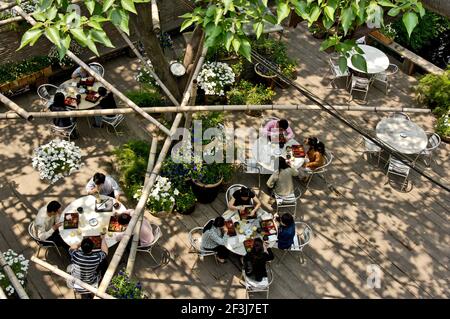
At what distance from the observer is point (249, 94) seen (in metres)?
11.4

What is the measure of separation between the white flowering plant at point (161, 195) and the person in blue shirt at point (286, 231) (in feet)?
7.12

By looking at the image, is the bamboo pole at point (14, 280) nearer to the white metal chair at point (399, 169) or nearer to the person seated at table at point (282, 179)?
the person seated at table at point (282, 179)

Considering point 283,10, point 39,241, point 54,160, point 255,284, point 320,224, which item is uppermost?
point 283,10

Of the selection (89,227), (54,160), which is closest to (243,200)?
(89,227)

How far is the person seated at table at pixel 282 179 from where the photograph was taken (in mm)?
9297

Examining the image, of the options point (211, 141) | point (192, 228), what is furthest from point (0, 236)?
point (211, 141)

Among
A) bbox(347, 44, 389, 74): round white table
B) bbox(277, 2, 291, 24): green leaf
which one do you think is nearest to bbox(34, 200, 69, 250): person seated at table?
bbox(277, 2, 291, 24): green leaf

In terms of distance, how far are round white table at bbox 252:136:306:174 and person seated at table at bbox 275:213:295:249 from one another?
1688 mm

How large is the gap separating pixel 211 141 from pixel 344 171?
3.09 m

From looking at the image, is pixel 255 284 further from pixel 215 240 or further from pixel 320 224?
pixel 320 224

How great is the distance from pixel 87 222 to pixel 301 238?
13.3ft

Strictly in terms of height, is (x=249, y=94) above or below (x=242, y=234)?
above

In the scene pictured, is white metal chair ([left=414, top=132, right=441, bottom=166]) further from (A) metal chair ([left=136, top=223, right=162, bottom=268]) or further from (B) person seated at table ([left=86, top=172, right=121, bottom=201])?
(B) person seated at table ([left=86, top=172, right=121, bottom=201])

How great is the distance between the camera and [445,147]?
37.1 feet
